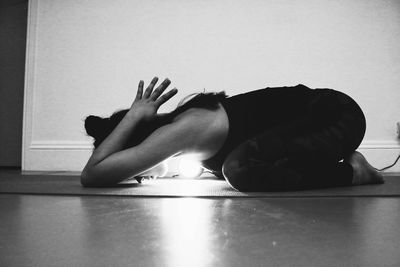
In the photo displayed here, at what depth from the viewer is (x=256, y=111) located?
3.87 feet

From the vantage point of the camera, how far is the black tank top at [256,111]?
3.71ft

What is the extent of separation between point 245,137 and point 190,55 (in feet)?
5.29

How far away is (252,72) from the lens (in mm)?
2588

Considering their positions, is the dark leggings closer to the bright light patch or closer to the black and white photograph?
the black and white photograph

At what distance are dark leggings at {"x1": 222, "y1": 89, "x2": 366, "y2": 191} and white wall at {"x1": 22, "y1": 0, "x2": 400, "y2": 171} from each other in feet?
4.47

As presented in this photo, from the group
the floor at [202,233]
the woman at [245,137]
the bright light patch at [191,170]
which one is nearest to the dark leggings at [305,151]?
the woman at [245,137]

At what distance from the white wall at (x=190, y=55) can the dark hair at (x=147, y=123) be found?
52.8 inches

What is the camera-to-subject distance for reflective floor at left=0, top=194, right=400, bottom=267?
18.0 inches

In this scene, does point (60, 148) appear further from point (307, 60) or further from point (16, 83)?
point (307, 60)

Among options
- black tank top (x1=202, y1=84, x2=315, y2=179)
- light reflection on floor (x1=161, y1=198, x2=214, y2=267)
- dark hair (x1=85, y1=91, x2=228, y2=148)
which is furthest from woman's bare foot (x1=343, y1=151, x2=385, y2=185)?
light reflection on floor (x1=161, y1=198, x2=214, y2=267)

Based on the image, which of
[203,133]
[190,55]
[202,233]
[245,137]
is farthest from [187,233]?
[190,55]

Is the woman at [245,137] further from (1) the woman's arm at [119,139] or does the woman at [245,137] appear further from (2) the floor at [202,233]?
(2) the floor at [202,233]

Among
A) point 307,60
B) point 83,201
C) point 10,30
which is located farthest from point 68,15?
point 83,201

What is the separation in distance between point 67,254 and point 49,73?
8.12 feet
